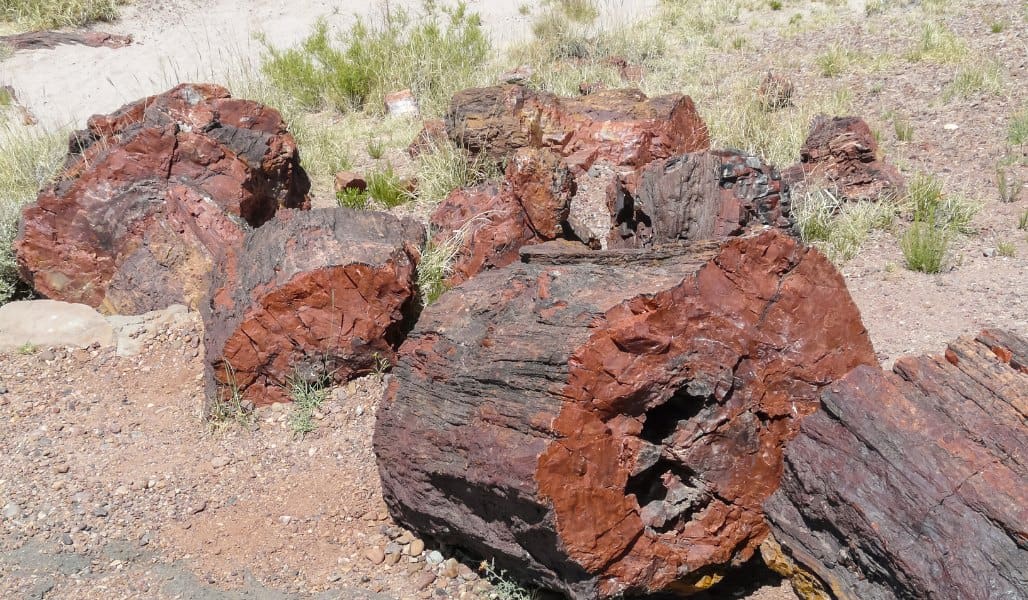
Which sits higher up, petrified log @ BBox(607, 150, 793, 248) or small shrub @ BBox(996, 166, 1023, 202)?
petrified log @ BBox(607, 150, 793, 248)

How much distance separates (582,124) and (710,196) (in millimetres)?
2134

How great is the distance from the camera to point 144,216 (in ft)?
16.6

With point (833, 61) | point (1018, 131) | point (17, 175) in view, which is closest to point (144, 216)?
point (17, 175)

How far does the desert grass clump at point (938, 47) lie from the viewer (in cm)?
800

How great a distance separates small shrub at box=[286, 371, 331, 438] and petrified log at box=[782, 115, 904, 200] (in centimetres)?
331

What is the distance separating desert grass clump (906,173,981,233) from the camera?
5.23 metres

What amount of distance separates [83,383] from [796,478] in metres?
3.58

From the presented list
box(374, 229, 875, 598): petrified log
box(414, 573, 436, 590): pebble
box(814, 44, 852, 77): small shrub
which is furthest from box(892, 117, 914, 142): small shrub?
box(414, 573, 436, 590): pebble

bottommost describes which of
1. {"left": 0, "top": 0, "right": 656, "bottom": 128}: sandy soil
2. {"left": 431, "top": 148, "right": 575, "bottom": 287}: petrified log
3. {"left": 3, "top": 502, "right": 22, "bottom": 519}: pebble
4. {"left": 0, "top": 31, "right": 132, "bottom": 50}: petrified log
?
{"left": 0, "top": 0, "right": 656, "bottom": 128}: sandy soil

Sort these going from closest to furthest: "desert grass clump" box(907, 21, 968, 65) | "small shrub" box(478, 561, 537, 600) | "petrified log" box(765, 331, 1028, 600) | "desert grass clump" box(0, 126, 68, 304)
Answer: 1. "petrified log" box(765, 331, 1028, 600)
2. "small shrub" box(478, 561, 537, 600)
3. "desert grass clump" box(0, 126, 68, 304)
4. "desert grass clump" box(907, 21, 968, 65)

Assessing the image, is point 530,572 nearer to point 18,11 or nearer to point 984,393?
point 984,393

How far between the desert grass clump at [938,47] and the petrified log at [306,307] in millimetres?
6175

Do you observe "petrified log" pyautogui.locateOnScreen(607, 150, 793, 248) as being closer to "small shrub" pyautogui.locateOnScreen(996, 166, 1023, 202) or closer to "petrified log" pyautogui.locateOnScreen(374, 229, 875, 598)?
"petrified log" pyautogui.locateOnScreen(374, 229, 875, 598)

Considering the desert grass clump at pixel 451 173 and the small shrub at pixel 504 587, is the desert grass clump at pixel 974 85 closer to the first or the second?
the desert grass clump at pixel 451 173
